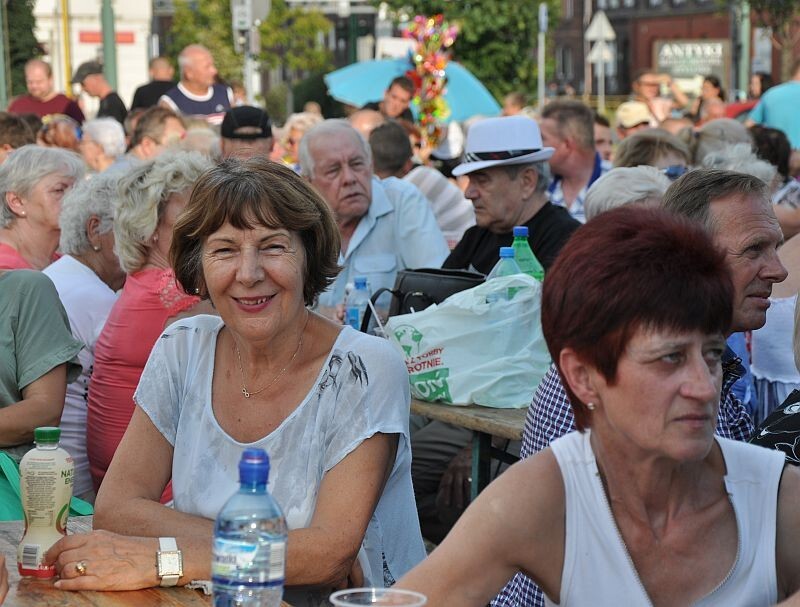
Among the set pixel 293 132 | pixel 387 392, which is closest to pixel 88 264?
pixel 387 392

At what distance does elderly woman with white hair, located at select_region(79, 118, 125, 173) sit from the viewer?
443 inches

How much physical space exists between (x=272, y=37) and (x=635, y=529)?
36.6m

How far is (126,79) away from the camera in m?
41.8

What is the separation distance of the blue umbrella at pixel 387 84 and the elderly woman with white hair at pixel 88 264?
34.6 feet

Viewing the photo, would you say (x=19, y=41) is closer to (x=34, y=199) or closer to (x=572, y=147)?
(x=572, y=147)

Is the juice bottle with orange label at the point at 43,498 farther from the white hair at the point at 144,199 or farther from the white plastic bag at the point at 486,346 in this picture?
the white plastic bag at the point at 486,346

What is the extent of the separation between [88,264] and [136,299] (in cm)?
77

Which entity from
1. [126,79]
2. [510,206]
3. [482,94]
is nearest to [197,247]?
[510,206]

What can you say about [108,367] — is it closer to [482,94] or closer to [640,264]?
[640,264]

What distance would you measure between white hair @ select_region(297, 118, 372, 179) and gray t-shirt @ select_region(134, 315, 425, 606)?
3.62 m

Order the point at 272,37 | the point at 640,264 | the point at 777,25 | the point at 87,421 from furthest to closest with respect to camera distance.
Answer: the point at 272,37
the point at 777,25
the point at 87,421
the point at 640,264

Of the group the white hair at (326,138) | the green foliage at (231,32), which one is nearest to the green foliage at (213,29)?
the green foliage at (231,32)

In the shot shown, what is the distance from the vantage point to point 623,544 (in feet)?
7.57

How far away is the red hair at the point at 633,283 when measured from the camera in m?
2.18
